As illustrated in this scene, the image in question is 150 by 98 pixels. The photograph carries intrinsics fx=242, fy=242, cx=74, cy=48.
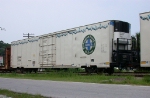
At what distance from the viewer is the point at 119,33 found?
687 inches

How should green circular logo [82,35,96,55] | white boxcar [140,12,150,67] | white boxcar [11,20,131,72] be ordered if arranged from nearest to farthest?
white boxcar [140,12,150,67] < white boxcar [11,20,131,72] < green circular logo [82,35,96,55]

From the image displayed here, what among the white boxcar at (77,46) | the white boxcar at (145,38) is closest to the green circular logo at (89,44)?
the white boxcar at (77,46)

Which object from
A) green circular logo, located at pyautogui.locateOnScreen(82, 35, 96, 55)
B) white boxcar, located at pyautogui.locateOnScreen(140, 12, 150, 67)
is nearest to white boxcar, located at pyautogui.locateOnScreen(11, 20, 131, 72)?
green circular logo, located at pyautogui.locateOnScreen(82, 35, 96, 55)

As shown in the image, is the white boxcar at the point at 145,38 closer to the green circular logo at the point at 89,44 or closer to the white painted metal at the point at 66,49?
the white painted metal at the point at 66,49

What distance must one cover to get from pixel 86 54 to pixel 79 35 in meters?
1.83

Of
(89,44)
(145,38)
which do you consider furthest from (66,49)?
(145,38)

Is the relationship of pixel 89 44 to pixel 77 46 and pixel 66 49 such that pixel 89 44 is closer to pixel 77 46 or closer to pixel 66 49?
pixel 77 46

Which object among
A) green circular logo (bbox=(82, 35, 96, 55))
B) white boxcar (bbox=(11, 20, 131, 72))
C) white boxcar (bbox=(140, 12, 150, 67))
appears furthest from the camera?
green circular logo (bbox=(82, 35, 96, 55))

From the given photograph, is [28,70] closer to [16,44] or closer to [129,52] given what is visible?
[16,44]

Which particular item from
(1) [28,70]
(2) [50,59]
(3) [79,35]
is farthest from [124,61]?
(1) [28,70]

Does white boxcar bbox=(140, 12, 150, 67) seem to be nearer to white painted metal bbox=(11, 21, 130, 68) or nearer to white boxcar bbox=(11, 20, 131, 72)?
white boxcar bbox=(11, 20, 131, 72)

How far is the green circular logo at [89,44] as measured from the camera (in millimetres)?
18484

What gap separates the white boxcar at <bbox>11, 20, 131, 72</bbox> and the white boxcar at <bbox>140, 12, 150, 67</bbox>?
2653mm

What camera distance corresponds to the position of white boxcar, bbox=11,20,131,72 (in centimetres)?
1755
